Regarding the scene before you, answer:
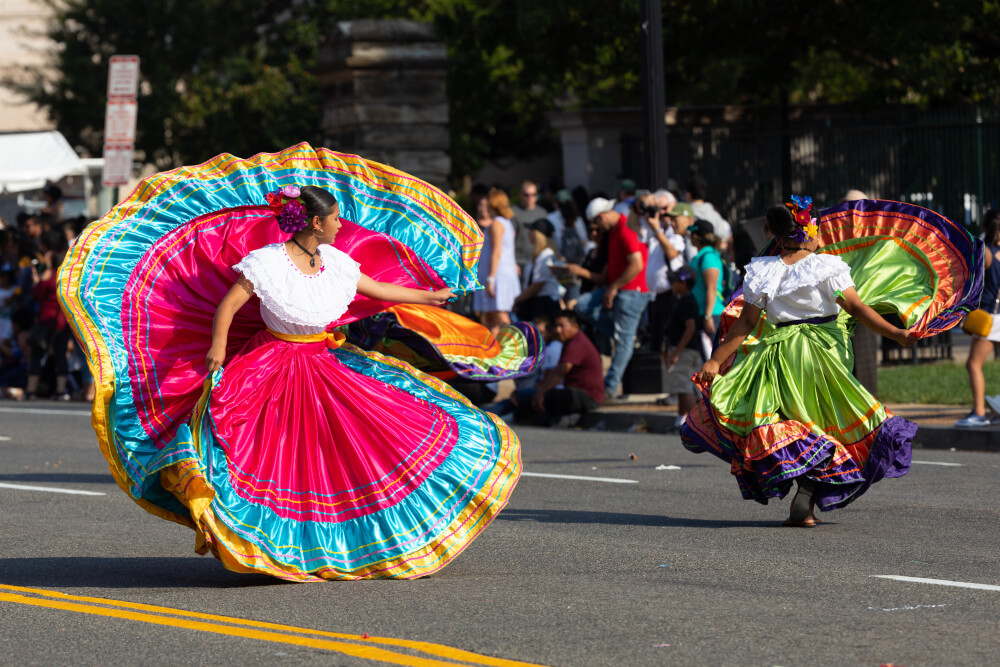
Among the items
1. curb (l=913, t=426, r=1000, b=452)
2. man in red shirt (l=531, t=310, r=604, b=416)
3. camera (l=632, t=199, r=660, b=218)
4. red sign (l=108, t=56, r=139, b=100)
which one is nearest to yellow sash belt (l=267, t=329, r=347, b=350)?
curb (l=913, t=426, r=1000, b=452)

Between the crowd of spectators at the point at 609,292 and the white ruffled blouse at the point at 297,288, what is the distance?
Result: 259 inches

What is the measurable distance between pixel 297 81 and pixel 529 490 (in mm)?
30014

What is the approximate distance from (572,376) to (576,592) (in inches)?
325

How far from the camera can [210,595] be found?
6.99 m

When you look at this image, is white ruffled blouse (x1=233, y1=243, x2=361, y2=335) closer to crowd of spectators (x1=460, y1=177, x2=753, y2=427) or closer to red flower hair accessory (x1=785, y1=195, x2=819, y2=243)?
red flower hair accessory (x1=785, y1=195, x2=819, y2=243)

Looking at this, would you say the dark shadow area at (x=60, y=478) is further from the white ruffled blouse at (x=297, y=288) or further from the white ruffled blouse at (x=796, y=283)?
the white ruffled blouse at (x=796, y=283)

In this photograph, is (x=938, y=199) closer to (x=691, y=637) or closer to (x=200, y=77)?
(x=691, y=637)

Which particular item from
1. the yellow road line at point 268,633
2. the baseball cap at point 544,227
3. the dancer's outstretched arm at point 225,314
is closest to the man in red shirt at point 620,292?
the baseball cap at point 544,227

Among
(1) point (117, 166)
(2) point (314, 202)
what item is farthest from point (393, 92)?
(2) point (314, 202)

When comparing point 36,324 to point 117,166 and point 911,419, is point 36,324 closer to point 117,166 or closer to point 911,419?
point 117,166

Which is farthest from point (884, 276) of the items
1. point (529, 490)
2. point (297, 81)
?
point (297, 81)

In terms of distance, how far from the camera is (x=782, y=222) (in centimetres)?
873

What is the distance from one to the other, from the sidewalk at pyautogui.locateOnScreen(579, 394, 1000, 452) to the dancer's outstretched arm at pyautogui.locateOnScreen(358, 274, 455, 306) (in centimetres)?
643

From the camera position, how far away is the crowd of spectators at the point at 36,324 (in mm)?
18578
